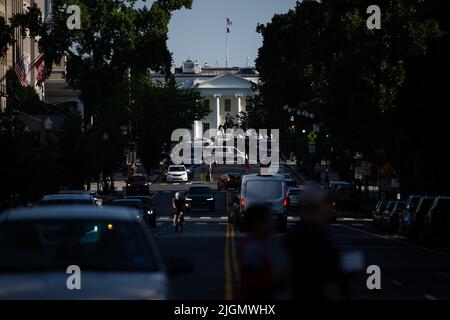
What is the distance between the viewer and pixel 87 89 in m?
90.6

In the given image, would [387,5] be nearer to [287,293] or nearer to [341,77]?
[341,77]

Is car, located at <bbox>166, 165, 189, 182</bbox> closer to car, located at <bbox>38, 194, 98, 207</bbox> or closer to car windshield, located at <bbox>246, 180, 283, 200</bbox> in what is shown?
car windshield, located at <bbox>246, 180, 283, 200</bbox>

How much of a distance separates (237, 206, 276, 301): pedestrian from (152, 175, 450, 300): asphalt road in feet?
0.46

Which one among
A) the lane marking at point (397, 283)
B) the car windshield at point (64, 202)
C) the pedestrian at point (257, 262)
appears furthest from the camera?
the car windshield at point (64, 202)

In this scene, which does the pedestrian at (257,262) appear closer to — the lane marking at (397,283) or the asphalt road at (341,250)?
the asphalt road at (341,250)

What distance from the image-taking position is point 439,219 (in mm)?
43344

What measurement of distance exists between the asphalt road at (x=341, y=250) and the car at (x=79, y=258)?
0.53 meters

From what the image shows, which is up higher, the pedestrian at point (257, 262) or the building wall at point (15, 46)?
the building wall at point (15, 46)

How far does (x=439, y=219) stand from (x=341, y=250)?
23.0ft

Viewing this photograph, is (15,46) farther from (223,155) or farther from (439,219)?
(223,155)

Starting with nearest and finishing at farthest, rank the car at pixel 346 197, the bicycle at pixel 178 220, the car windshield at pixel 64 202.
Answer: the car windshield at pixel 64 202 → the bicycle at pixel 178 220 → the car at pixel 346 197

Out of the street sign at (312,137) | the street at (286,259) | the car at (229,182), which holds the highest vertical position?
the street sign at (312,137)

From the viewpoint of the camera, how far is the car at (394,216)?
180ft

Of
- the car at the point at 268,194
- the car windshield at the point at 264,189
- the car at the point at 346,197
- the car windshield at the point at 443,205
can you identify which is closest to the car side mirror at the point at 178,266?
the car windshield at the point at 443,205
